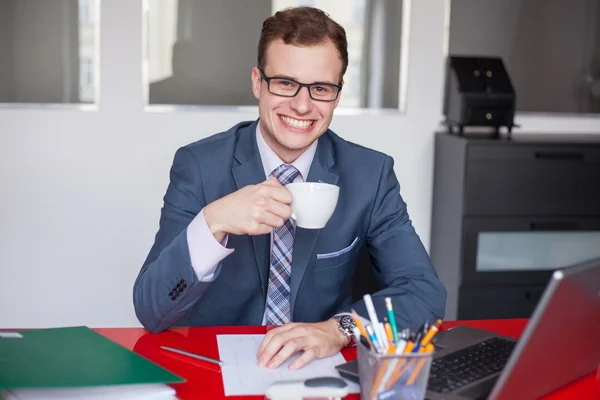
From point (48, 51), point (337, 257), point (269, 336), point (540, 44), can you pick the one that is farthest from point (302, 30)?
point (540, 44)

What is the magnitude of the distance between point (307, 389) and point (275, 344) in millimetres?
189

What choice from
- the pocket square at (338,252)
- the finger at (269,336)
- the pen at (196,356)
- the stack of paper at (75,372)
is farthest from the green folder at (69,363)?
the pocket square at (338,252)

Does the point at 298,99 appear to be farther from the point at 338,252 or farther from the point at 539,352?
the point at 539,352

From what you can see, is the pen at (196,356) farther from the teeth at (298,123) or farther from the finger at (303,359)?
the teeth at (298,123)

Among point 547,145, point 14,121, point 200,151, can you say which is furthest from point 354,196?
point 14,121

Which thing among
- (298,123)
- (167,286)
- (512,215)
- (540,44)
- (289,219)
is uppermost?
(540,44)

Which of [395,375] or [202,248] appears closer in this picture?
[395,375]

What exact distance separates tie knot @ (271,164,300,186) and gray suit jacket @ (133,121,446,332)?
0.04 metres

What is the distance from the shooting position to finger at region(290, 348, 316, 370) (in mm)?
1413

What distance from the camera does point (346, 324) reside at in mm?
1580

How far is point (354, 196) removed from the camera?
2025mm

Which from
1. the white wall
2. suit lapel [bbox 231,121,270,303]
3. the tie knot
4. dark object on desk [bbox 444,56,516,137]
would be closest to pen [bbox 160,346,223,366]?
suit lapel [bbox 231,121,270,303]

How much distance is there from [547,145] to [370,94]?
85 centimetres

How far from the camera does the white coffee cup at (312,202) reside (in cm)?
147
